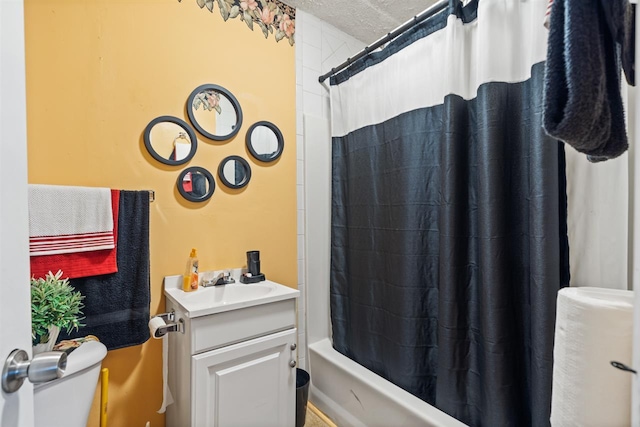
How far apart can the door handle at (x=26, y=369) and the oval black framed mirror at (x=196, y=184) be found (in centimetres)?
102

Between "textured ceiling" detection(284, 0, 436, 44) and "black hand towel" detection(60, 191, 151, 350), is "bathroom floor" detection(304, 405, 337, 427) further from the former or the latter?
"textured ceiling" detection(284, 0, 436, 44)

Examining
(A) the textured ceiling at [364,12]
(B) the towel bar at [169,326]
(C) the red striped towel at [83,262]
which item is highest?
(A) the textured ceiling at [364,12]

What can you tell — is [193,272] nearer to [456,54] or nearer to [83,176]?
[83,176]

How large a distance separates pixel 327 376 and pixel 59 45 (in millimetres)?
2052

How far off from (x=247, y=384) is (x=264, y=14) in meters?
1.94

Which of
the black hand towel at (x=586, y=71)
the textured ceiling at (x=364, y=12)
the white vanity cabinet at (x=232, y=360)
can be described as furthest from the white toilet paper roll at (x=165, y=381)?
the textured ceiling at (x=364, y=12)

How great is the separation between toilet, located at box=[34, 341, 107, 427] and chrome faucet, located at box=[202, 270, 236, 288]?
48 cm

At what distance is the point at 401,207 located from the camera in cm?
147

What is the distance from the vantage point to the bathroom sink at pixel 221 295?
113 centimetres

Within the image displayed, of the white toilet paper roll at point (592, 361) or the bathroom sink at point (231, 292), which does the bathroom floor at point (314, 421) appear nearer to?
the bathroom sink at point (231, 292)

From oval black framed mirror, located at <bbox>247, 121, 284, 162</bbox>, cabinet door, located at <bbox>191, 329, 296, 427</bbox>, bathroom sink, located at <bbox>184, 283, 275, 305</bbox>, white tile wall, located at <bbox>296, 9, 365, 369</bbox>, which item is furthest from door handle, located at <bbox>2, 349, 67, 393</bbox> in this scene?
white tile wall, located at <bbox>296, 9, 365, 369</bbox>

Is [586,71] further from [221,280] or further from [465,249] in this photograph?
[221,280]

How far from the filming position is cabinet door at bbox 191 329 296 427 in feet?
3.65

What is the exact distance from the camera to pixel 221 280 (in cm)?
148
